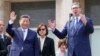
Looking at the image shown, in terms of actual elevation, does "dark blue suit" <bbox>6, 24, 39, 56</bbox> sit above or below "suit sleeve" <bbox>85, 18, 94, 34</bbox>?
below

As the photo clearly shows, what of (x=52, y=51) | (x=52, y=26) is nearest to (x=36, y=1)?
(x=52, y=51)

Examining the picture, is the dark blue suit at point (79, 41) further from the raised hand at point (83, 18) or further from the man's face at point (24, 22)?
the man's face at point (24, 22)

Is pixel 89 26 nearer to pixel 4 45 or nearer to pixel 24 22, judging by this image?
pixel 24 22

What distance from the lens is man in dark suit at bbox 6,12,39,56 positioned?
7801 mm

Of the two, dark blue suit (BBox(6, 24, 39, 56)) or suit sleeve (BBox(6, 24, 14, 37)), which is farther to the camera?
dark blue suit (BBox(6, 24, 39, 56))

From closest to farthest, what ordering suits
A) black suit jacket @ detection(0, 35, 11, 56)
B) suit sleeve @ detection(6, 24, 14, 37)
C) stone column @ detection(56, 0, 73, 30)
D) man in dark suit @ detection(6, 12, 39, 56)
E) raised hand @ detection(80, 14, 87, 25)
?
1. raised hand @ detection(80, 14, 87, 25)
2. suit sleeve @ detection(6, 24, 14, 37)
3. man in dark suit @ detection(6, 12, 39, 56)
4. black suit jacket @ detection(0, 35, 11, 56)
5. stone column @ detection(56, 0, 73, 30)

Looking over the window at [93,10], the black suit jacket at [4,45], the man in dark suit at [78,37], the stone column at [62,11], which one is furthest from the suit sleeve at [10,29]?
the window at [93,10]

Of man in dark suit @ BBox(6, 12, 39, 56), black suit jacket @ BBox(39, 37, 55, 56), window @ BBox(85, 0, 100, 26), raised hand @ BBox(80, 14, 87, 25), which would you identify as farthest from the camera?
window @ BBox(85, 0, 100, 26)

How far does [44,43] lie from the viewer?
8586 mm

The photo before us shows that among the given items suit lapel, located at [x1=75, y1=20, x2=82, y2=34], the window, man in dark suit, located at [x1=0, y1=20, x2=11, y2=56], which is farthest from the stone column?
suit lapel, located at [x1=75, y1=20, x2=82, y2=34]

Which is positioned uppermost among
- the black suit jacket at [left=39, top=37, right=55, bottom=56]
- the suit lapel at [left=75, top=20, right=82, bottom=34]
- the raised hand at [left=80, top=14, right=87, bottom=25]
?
the raised hand at [left=80, top=14, right=87, bottom=25]

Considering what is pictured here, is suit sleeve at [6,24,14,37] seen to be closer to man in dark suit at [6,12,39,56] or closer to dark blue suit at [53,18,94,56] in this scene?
man in dark suit at [6,12,39,56]

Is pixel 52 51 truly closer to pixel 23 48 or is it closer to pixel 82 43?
pixel 23 48

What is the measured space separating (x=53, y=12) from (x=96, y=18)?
1300 mm
